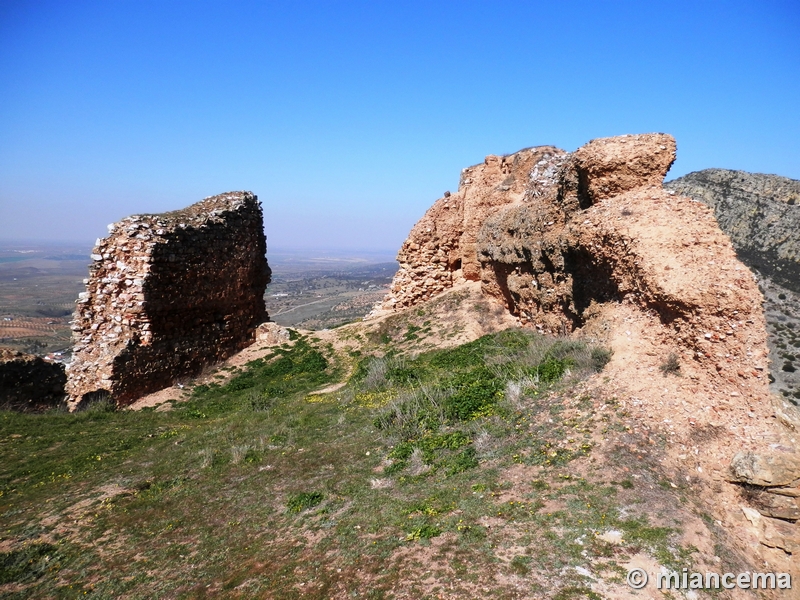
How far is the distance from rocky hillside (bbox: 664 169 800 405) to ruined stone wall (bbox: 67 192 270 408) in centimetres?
1744

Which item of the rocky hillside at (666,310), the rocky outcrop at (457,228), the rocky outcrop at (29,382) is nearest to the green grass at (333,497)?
the rocky hillside at (666,310)

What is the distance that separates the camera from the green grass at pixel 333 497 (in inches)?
192

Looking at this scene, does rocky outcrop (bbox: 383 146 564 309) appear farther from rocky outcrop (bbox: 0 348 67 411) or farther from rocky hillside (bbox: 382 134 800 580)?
rocky outcrop (bbox: 0 348 67 411)

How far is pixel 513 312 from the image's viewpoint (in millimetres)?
15750

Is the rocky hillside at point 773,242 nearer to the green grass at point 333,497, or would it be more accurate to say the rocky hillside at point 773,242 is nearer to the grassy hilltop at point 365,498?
the grassy hilltop at point 365,498

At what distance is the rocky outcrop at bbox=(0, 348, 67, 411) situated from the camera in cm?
1304

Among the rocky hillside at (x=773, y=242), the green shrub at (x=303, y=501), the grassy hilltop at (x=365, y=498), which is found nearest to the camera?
the grassy hilltop at (x=365, y=498)

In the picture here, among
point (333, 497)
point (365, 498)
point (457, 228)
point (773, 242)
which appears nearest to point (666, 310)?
point (365, 498)

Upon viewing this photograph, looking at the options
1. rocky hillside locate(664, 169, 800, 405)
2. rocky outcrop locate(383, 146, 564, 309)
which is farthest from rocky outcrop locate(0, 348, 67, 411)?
rocky hillside locate(664, 169, 800, 405)

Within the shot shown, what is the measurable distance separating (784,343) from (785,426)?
16.6 meters

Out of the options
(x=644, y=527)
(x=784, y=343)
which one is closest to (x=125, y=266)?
(x=644, y=527)

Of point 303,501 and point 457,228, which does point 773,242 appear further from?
point 303,501

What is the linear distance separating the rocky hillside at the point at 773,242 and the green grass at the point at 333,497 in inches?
586

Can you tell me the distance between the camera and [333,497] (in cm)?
660
